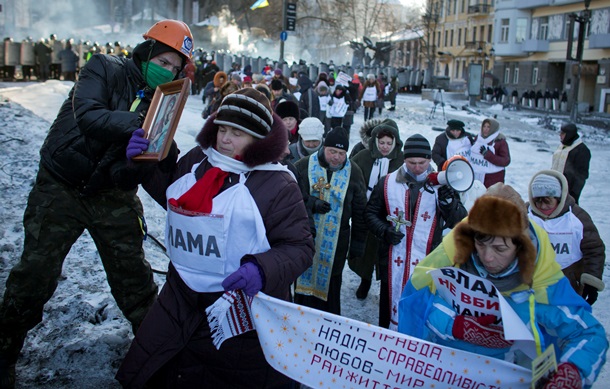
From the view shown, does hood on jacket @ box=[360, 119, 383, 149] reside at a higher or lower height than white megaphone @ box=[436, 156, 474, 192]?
higher

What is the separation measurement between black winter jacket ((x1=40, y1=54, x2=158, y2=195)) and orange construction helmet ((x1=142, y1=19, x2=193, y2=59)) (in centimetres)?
22

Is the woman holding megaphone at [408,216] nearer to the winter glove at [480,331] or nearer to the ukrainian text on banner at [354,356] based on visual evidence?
the winter glove at [480,331]

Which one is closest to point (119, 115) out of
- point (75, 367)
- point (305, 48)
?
point (75, 367)

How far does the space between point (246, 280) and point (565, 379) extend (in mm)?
1308

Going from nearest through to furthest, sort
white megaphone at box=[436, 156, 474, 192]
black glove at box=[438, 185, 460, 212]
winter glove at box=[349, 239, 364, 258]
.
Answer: white megaphone at box=[436, 156, 474, 192]
black glove at box=[438, 185, 460, 212]
winter glove at box=[349, 239, 364, 258]

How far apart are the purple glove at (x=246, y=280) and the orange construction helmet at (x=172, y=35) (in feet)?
4.39

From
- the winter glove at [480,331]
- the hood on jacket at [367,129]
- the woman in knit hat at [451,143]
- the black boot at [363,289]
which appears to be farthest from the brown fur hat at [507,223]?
the woman in knit hat at [451,143]

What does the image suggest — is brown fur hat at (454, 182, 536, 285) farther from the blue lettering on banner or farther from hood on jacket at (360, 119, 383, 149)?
hood on jacket at (360, 119, 383, 149)

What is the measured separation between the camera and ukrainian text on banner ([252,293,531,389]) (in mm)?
2598

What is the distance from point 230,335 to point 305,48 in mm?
75515

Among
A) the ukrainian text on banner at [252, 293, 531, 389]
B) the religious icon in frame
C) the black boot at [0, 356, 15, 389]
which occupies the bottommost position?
the black boot at [0, 356, 15, 389]

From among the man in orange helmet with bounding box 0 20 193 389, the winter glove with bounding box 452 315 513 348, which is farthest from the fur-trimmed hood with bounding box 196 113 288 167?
the winter glove with bounding box 452 315 513 348

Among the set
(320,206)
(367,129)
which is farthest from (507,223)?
(367,129)

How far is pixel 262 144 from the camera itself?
8.82ft
